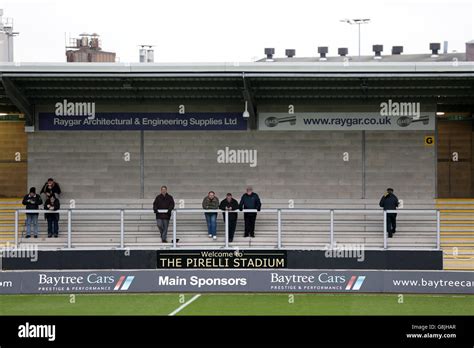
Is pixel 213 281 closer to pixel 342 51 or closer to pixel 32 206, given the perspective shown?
pixel 32 206

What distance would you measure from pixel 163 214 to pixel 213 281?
261cm

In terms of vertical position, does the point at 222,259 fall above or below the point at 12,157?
below

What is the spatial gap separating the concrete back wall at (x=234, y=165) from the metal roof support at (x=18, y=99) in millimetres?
586

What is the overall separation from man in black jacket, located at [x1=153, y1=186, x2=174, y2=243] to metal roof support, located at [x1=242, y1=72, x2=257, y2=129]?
355cm

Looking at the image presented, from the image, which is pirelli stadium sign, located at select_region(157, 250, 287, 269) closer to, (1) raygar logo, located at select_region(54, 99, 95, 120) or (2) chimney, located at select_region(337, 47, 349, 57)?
(1) raygar logo, located at select_region(54, 99, 95, 120)

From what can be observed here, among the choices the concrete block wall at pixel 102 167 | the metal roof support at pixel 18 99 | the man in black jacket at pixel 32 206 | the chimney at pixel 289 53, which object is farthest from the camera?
the chimney at pixel 289 53

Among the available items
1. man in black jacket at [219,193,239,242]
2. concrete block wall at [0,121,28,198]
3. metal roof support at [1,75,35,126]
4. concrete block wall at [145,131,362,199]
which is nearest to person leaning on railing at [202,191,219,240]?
man in black jacket at [219,193,239,242]

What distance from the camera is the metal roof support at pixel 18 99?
27070mm

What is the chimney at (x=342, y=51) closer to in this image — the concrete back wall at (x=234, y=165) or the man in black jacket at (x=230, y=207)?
the concrete back wall at (x=234, y=165)

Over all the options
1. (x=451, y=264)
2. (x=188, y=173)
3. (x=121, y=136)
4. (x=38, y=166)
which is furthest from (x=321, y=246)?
(x=38, y=166)

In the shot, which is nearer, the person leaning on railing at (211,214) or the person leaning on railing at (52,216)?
the person leaning on railing at (211,214)

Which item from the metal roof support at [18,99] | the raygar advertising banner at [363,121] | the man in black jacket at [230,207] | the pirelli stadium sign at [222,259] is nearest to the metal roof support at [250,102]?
the raygar advertising banner at [363,121]

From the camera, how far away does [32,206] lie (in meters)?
27.0

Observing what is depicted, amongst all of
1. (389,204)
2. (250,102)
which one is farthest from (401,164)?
(250,102)
